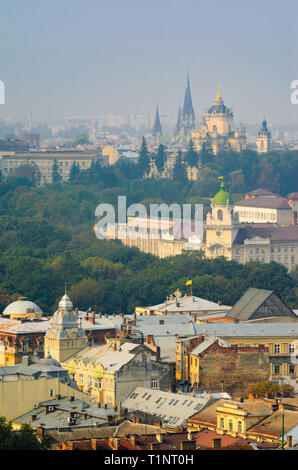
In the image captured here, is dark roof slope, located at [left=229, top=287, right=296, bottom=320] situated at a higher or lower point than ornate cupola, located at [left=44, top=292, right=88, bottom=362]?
higher

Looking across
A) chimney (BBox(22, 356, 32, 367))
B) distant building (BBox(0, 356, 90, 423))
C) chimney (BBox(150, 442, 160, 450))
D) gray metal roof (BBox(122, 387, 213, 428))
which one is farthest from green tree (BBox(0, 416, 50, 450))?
chimney (BBox(22, 356, 32, 367))

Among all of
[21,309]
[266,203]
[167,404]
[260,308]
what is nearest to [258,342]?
[260,308]

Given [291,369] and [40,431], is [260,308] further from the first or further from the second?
[40,431]

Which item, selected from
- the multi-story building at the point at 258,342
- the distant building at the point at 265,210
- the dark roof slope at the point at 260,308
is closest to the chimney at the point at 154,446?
the multi-story building at the point at 258,342

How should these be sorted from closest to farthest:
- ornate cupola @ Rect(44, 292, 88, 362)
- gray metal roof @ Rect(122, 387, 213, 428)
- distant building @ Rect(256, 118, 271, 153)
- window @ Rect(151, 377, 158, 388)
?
gray metal roof @ Rect(122, 387, 213, 428)
window @ Rect(151, 377, 158, 388)
ornate cupola @ Rect(44, 292, 88, 362)
distant building @ Rect(256, 118, 271, 153)

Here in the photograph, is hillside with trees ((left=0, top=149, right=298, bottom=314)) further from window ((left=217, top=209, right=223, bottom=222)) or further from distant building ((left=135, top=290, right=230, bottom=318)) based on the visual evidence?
window ((left=217, top=209, right=223, bottom=222))

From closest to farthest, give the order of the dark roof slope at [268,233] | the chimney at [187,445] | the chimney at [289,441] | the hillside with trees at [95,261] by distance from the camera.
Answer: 1. the chimney at [187,445]
2. the chimney at [289,441]
3. the hillside with trees at [95,261]
4. the dark roof slope at [268,233]

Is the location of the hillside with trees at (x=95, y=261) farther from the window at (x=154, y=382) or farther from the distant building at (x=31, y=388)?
the distant building at (x=31, y=388)

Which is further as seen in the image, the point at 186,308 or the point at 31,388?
the point at 186,308

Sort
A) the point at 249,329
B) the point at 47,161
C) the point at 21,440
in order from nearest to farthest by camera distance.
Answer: the point at 21,440
the point at 249,329
the point at 47,161

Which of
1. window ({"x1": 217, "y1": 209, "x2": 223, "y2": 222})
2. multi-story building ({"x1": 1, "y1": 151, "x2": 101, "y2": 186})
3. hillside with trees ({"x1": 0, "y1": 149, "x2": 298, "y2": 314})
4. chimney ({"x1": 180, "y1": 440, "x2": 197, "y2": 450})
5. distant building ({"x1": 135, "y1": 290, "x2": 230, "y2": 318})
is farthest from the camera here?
multi-story building ({"x1": 1, "y1": 151, "x2": 101, "y2": 186})

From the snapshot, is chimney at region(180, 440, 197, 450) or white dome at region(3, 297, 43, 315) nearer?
chimney at region(180, 440, 197, 450)
